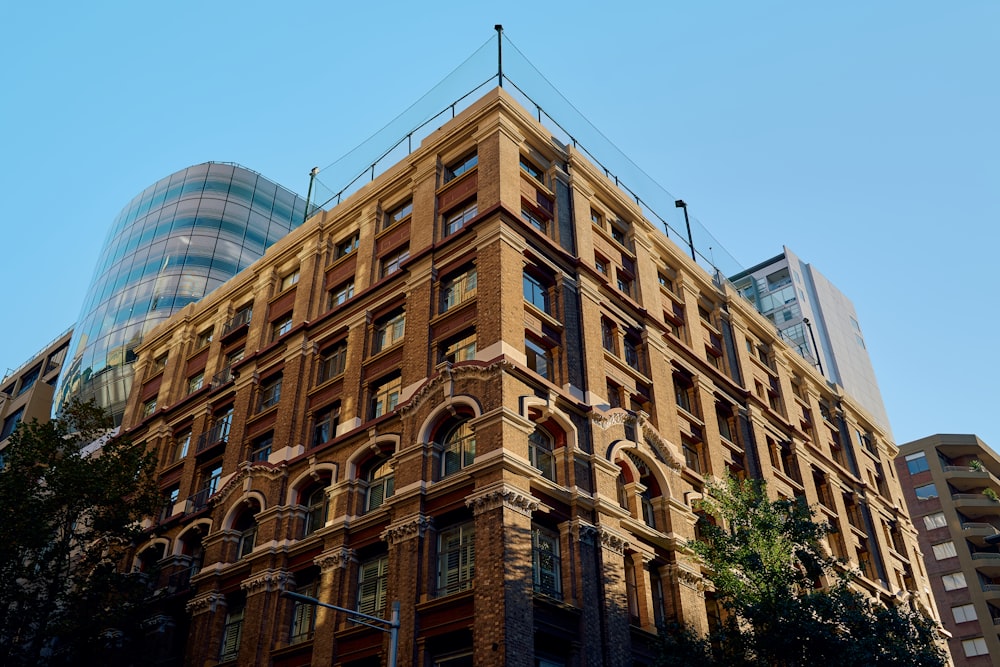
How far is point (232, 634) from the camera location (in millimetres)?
34625

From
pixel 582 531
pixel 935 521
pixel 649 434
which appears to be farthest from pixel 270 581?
pixel 935 521

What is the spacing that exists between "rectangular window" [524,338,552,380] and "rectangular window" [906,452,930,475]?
63.0 meters

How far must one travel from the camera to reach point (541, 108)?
4062cm

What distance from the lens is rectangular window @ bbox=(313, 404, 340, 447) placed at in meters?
36.7

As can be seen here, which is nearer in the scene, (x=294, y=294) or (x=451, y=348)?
(x=451, y=348)

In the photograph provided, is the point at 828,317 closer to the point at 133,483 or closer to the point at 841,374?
the point at 841,374

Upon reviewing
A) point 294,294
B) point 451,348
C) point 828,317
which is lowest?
point 451,348

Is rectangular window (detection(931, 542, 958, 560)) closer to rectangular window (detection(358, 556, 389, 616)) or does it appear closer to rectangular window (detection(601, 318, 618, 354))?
rectangular window (detection(601, 318, 618, 354))

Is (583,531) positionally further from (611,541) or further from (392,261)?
(392,261)

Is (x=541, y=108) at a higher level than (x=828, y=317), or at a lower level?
lower

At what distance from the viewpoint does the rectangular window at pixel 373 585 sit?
29.8m

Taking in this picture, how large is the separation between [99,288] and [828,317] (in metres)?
74.6

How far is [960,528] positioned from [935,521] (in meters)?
2.45

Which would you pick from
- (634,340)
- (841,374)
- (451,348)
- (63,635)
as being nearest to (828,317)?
(841,374)
